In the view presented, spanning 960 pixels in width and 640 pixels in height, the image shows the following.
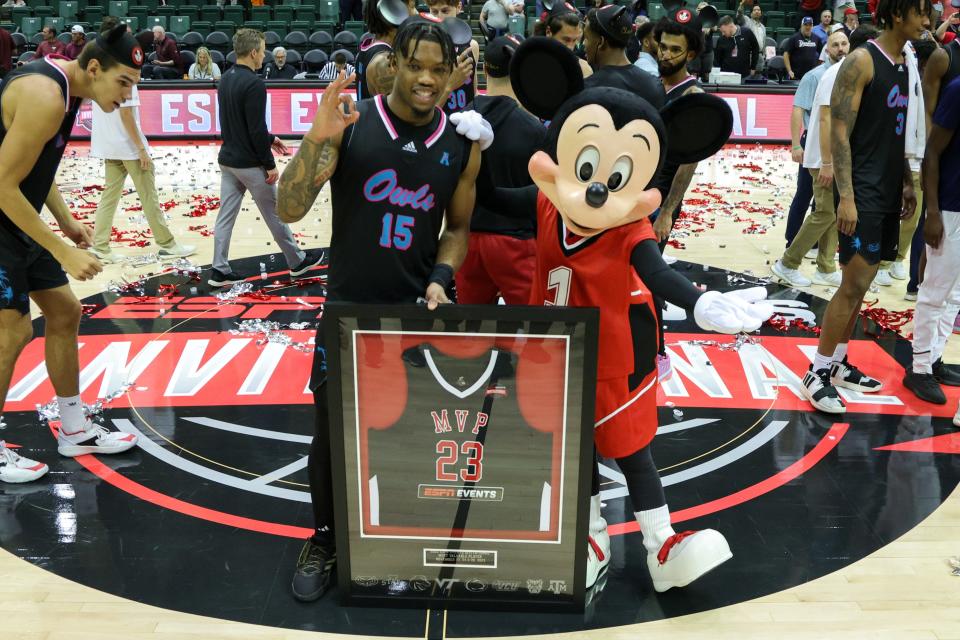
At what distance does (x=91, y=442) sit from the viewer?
3980mm

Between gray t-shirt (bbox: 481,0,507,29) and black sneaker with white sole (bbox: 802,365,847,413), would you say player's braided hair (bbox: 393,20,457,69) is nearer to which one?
black sneaker with white sole (bbox: 802,365,847,413)

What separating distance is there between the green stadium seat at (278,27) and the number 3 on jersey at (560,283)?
48.6 ft

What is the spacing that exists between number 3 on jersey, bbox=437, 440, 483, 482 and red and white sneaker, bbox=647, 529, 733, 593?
0.72 m

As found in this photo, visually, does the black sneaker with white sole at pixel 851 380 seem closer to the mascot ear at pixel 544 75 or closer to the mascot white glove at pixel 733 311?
the mascot white glove at pixel 733 311

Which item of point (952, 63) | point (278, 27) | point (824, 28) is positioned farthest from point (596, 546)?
point (278, 27)

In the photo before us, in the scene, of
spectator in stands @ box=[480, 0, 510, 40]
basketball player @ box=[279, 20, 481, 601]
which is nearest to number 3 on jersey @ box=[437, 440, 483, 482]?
basketball player @ box=[279, 20, 481, 601]

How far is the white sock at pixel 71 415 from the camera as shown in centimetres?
391

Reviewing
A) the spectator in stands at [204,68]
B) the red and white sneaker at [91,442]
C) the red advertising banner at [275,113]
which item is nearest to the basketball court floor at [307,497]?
the red and white sneaker at [91,442]

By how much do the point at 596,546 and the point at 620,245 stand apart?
3.54 ft

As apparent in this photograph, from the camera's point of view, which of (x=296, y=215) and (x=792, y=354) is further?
(x=792, y=354)

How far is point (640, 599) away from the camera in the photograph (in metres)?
2.99

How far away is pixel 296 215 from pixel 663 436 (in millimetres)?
2242

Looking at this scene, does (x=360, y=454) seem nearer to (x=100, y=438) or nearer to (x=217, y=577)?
(x=217, y=577)

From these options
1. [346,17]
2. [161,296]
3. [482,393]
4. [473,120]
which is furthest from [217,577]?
[346,17]
